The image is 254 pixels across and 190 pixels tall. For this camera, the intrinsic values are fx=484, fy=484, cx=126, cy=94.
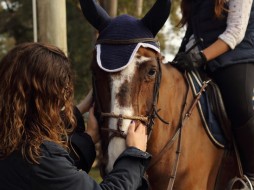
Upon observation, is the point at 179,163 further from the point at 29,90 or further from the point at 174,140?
the point at 29,90

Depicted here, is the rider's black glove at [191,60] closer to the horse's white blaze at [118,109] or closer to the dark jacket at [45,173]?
the horse's white blaze at [118,109]

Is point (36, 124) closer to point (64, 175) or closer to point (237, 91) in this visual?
point (64, 175)

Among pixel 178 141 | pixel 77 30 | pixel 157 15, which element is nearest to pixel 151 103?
pixel 178 141

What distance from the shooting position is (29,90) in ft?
7.43

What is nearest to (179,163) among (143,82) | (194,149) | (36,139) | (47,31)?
(194,149)

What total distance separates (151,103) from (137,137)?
0.49 m

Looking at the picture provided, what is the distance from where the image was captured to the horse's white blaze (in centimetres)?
300

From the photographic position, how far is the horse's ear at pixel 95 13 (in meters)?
3.39

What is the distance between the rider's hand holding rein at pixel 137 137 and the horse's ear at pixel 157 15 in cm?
74

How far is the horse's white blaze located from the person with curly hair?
1.86ft

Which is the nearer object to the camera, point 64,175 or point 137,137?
point 64,175

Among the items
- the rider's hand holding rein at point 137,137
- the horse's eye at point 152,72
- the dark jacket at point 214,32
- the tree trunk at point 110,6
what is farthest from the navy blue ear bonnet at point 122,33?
the tree trunk at point 110,6

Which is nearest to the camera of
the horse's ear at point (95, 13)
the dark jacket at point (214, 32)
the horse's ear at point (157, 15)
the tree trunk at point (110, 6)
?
the horse's ear at point (157, 15)

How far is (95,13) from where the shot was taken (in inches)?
134
